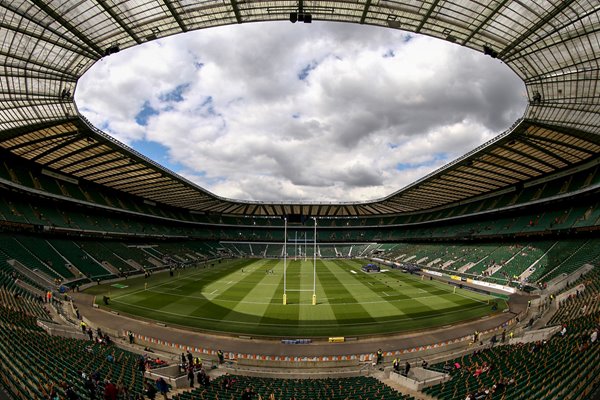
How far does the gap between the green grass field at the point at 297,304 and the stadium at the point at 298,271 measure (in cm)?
34

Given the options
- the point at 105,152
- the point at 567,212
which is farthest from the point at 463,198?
the point at 105,152

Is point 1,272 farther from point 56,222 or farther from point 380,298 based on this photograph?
point 380,298

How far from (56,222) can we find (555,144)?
7026 centimetres

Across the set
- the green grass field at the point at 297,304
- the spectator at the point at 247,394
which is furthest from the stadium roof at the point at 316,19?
the spectator at the point at 247,394

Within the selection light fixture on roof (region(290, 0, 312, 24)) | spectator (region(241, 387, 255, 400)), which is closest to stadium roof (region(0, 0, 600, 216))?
light fixture on roof (region(290, 0, 312, 24))

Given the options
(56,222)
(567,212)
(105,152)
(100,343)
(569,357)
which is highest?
(105,152)

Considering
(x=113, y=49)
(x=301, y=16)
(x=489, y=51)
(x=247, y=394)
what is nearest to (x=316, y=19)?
(x=301, y=16)

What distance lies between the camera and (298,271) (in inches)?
2511

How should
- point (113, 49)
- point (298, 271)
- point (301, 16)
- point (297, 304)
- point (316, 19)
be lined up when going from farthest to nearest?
point (298, 271)
point (297, 304)
point (113, 49)
point (316, 19)
point (301, 16)

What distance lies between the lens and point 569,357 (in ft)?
47.2

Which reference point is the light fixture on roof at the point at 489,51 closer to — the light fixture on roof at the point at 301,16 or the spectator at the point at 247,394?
the light fixture on roof at the point at 301,16

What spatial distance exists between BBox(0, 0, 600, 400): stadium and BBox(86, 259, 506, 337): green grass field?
0.34m

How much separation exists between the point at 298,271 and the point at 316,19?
4966cm

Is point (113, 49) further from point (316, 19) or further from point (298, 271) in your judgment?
point (298, 271)
